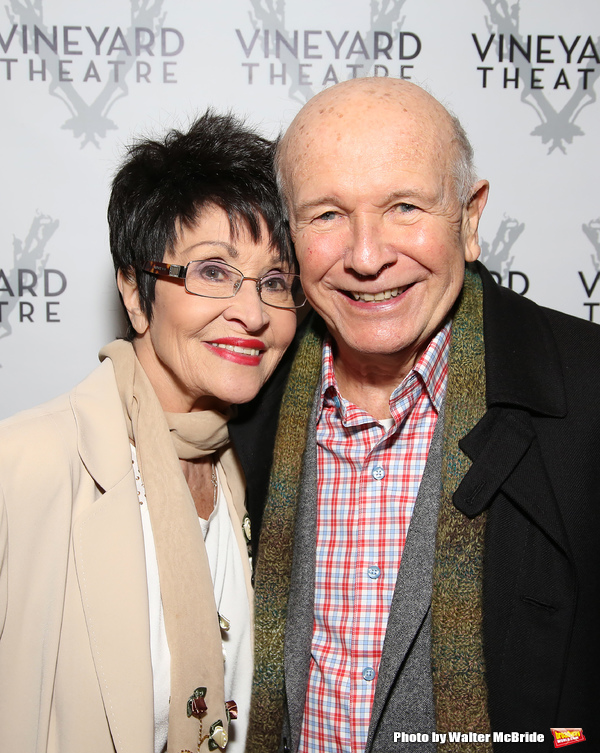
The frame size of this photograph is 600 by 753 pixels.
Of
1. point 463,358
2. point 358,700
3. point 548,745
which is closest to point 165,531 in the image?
point 358,700

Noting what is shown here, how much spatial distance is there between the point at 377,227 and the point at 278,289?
373 millimetres

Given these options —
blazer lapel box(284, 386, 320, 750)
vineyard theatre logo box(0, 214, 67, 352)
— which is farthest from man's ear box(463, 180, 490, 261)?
vineyard theatre logo box(0, 214, 67, 352)

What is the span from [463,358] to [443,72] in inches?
47.0

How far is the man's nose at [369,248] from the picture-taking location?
1.55 m

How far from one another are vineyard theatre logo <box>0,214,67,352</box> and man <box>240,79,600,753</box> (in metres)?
1.05

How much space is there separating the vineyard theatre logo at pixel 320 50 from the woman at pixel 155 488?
0.58m

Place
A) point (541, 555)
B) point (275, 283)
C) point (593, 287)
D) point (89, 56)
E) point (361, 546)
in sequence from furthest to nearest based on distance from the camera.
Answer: point (593, 287) < point (89, 56) < point (275, 283) < point (361, 546) < point (541, 555)

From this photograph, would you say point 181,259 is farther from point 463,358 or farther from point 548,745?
point 548,745

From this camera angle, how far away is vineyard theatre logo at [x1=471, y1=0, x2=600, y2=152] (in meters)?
2.31

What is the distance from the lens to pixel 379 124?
5.09ft

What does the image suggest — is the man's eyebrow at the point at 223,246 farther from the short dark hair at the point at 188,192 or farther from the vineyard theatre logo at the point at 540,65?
the vineyard theatre logo at the point at 540,65

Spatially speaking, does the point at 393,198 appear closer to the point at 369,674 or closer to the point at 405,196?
the point at 405,196

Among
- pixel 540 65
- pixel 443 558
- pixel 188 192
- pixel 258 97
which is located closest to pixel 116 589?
pixel 443 558

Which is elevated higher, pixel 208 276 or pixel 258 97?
pixel 258 97
